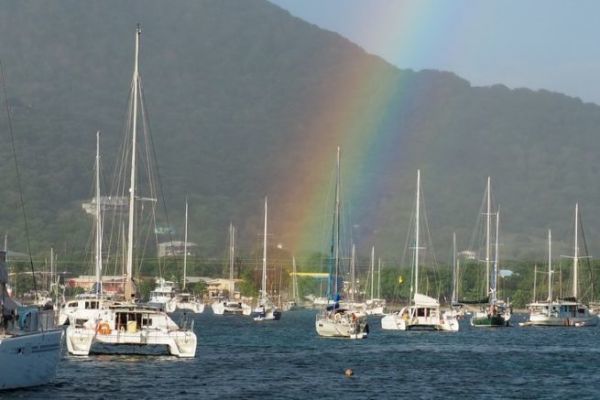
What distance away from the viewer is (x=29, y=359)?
56.2 m

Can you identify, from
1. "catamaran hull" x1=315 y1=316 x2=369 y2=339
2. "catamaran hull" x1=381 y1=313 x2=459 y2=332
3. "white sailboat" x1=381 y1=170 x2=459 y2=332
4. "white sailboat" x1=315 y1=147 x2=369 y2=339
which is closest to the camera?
"catamaran hull" x1=315 y1=316 x2=369 y2=339

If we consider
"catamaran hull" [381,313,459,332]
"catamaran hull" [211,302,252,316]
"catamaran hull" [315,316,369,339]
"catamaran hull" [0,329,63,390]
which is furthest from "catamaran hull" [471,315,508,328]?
"catamaran hull" [0,329,63,390]

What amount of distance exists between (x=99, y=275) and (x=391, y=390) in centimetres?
5545

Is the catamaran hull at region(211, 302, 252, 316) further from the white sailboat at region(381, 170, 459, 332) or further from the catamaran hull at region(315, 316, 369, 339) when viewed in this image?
the catamaran hull at region(315, 316, 369, 339)

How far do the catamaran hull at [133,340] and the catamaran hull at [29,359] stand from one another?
53.3ft

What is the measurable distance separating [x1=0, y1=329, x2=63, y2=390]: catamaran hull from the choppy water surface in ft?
1.83

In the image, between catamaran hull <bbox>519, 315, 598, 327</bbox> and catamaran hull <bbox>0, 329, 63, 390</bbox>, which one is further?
catamaran hull <bbox>519, 315, 598, 327</bbox>

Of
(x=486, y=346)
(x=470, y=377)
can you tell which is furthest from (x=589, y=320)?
(x=470, y=377)

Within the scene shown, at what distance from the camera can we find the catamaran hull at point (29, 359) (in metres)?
53.7

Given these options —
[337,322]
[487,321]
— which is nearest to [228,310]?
[487,321]

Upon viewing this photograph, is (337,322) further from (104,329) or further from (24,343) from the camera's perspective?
(24,343)

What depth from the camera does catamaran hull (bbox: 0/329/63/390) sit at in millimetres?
53719

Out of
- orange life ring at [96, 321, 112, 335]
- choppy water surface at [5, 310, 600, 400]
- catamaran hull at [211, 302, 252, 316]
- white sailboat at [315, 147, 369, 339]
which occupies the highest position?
catamaran hull at [211, 302, 252, 316]

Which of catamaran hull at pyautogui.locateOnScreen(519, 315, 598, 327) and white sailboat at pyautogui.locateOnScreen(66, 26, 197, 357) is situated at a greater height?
catamaran hull at pyautogui.locateOnScreen(519, 315, 598, 327)
